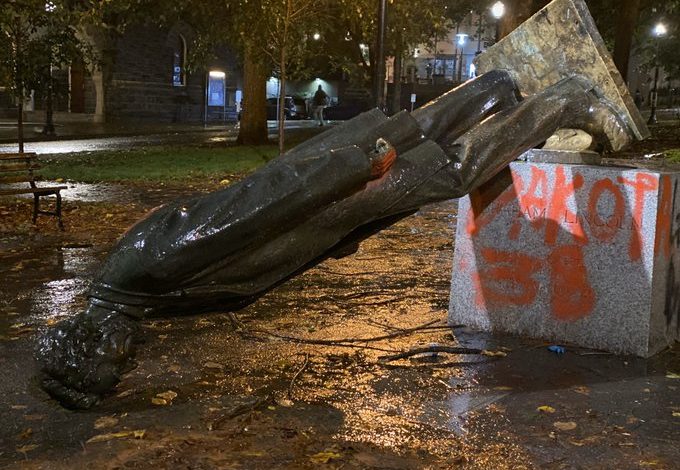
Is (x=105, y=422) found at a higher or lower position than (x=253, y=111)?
lower

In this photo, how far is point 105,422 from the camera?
3.94 m

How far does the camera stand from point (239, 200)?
379 centimetres

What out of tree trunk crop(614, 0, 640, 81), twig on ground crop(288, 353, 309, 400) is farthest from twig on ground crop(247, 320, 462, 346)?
tree trunk crop(614, 0, 640, 81)

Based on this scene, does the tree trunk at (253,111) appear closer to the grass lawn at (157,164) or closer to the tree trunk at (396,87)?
the grass lawn at (157,164)

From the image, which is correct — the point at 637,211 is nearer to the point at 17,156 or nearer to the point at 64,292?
the point at 64,292

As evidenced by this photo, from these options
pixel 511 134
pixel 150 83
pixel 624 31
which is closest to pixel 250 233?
pixel 511 134

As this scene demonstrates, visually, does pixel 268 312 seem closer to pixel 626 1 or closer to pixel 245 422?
pixel 245 422

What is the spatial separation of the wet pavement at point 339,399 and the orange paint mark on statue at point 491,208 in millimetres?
718

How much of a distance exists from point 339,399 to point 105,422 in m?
1.16

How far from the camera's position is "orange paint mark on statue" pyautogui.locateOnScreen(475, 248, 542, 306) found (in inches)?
215

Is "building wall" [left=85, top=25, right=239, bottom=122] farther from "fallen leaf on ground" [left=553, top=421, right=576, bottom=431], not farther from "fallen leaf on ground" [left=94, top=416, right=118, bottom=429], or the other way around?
"fallen leaf on ground" [left=553, top=421, right=576, bottom=431]

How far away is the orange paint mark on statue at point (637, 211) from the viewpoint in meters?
5.04

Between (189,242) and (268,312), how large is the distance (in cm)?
251

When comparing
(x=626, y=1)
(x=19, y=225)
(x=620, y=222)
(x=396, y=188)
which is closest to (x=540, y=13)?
(x=620, y=222)
